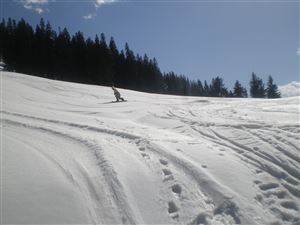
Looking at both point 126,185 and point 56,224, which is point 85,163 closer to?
point 126,185

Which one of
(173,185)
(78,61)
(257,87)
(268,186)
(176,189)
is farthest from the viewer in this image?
(257,87)

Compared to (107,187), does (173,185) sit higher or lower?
lower

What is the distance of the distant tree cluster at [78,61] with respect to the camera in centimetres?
4675

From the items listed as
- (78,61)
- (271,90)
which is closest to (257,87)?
(271,90)

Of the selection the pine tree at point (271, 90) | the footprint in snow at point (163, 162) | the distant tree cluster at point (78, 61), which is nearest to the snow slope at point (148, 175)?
the footprint in snow at point (163, 162)

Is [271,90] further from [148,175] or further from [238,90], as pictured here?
[148,175]

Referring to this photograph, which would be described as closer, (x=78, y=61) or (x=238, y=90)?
(x=78, y=61)

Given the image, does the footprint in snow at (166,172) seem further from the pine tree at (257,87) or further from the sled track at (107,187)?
the pine tree at (257,87)

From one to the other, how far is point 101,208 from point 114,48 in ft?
190

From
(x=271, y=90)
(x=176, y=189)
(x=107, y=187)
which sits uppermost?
(x=271, y=90)

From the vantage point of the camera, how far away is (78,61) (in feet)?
164

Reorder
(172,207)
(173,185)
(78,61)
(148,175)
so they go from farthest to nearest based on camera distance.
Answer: (78,61)
(148,175)
(173,185)
(172,207)

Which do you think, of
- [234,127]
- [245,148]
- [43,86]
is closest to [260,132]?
[234,127]

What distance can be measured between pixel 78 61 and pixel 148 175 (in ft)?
160
